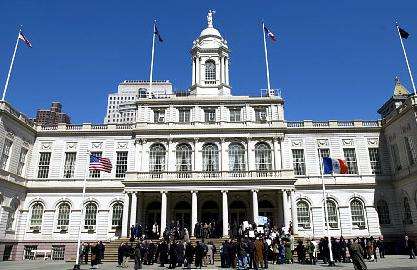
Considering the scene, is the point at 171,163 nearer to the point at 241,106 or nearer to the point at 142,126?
the point at 142,126

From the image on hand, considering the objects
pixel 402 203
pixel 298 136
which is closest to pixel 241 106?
pixel 298 136

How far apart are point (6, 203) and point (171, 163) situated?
609 inches

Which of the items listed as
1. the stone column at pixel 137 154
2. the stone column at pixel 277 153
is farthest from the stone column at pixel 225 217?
the stone column at pixel 137 154

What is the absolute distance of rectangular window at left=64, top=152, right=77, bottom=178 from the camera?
126ft

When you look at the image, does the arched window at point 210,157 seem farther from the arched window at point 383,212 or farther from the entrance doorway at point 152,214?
the arched window at point 383,212

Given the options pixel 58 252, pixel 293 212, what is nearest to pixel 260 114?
pixel 293 212

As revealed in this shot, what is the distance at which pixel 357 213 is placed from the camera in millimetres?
37031

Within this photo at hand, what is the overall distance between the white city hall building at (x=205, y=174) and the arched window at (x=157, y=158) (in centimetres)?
10

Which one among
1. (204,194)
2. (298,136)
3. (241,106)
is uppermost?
(241,106)

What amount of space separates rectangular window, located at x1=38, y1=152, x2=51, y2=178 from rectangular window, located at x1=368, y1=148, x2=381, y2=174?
33.8 m

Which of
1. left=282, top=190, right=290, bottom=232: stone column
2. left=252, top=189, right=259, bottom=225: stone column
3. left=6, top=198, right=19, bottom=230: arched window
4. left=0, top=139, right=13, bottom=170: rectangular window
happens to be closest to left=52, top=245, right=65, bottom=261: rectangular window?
left=6, top=198, right=19, bottom=230: arched window

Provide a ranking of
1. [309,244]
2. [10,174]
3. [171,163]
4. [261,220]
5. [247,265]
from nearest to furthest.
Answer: [247,265] → [309,244] → [261,220] → [10,174] → [171,163]

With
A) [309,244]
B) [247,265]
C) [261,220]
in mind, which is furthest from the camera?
[261,220]

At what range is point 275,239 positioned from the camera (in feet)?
84.0
